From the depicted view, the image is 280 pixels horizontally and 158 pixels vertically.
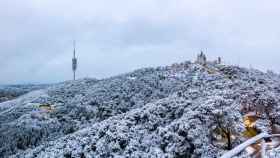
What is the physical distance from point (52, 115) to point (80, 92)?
706 cm

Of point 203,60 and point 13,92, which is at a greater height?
point 203,60

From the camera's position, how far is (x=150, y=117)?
27.5 meters

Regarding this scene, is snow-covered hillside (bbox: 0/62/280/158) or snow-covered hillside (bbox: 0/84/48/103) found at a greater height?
snow-covered hillside (bbox: 0/62/280/158)

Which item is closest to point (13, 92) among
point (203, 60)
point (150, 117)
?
point (203, 60)

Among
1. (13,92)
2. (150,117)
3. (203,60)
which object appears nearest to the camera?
(150,117)

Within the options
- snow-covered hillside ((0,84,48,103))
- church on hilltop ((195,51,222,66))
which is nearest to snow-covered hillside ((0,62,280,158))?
church on hilltop ((195,51,222,66))

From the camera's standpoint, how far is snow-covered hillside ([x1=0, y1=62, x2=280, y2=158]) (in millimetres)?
23062

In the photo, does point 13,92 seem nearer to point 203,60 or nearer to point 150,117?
point 203,60

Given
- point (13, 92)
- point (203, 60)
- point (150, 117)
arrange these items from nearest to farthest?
point (150, 117) < point (203, 60) < point (13, 92)

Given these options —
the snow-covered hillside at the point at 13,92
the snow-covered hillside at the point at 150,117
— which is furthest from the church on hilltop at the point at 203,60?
the snow-covered hillside at the point at 13,92

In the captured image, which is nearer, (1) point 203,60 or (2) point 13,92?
(1) point 203,60

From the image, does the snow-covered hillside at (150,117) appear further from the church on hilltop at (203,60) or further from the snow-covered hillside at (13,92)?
the snow-covered hillside at (13,92)

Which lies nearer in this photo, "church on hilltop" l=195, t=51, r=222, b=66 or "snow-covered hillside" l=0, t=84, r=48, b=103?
"church on hilltop" l=195, t=51, r=222, b=66

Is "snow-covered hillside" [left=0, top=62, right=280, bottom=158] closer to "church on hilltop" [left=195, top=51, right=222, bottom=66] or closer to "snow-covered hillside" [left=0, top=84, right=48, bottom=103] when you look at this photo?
"church on hilltop" [left=195, top=51, right=222, bottom=66]
